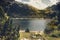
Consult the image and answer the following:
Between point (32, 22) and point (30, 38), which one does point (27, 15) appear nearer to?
point (32, 22)

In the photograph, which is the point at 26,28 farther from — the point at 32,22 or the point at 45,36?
the point at 45,36

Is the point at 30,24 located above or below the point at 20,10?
below

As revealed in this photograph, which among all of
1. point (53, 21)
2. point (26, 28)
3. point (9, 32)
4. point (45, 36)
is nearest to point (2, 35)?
point (9, 32)

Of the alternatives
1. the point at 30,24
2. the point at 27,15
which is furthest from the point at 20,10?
the point at 30,24

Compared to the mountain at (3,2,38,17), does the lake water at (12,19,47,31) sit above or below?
below

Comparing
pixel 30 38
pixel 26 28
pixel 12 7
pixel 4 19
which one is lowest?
pixel 30 38

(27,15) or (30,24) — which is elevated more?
(27,15)

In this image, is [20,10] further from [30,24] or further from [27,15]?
[30,24]

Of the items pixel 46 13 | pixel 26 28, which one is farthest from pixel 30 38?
pixel 46 13

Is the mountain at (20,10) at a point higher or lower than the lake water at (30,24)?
higher

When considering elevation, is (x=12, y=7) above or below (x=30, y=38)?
above
